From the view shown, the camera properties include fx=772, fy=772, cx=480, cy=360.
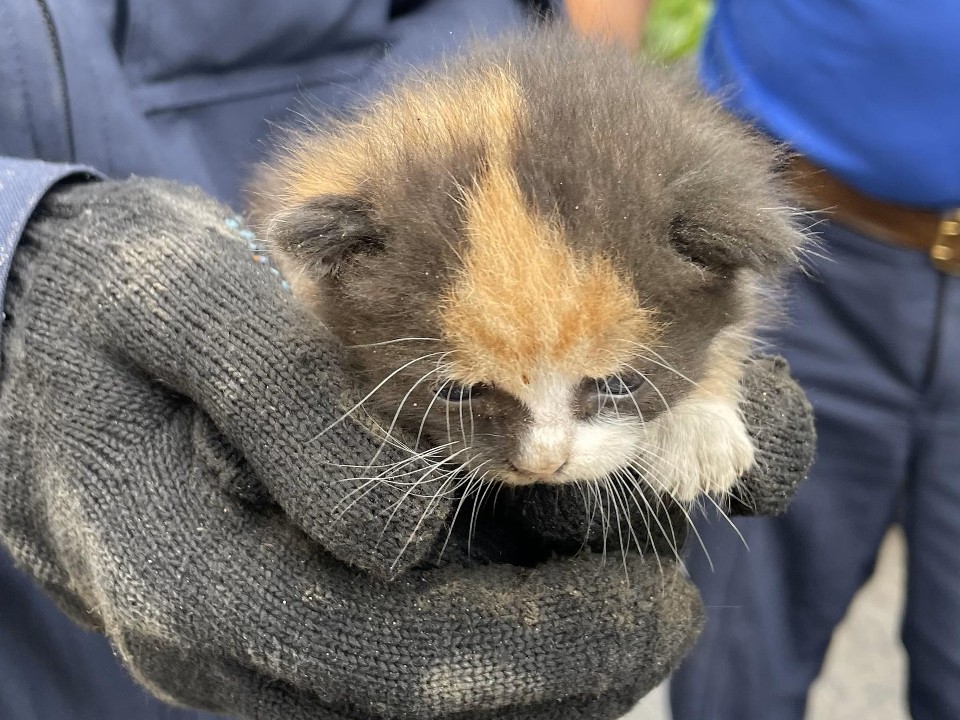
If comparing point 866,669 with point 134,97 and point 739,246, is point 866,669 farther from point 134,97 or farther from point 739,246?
point 134,97

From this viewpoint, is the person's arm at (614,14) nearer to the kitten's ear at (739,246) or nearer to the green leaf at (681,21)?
the green leaf at (681,21)

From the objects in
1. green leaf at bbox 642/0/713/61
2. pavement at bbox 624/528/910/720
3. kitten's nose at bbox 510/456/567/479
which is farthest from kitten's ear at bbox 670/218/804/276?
pavement at bbox 624/528/910/720

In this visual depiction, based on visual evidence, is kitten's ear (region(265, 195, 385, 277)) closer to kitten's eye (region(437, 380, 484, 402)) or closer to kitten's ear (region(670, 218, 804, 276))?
kitten's eye (region(437, 380, 484, 402))

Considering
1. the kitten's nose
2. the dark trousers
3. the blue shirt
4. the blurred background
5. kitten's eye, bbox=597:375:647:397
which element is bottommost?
the blurred background

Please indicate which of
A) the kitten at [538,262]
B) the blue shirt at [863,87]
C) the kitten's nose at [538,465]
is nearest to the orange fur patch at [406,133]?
the kitten at [538,262]

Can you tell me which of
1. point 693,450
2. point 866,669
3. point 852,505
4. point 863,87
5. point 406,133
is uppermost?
point 406,133

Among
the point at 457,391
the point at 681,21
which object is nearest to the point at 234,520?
the point at 457,391
